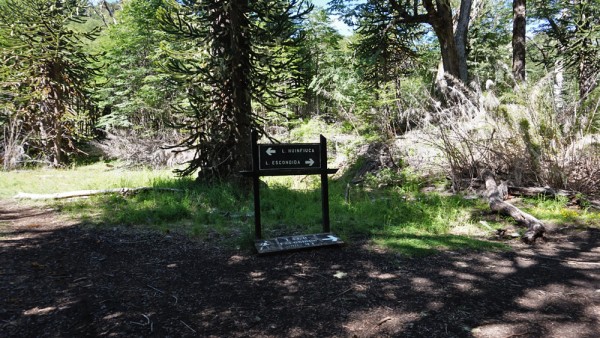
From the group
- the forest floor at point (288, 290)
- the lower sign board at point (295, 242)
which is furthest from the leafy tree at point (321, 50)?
the forest floor at point (288, 290)

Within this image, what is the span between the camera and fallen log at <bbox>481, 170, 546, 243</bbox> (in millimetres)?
5566

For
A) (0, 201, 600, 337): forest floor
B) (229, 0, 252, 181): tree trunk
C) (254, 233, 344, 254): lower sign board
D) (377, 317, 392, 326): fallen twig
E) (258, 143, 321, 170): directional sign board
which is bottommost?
(377, 317, 392, 326): fallen twig

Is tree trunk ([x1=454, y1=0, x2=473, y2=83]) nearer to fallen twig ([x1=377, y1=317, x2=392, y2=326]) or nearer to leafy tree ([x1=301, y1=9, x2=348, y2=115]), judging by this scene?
leafy tree ([x1=301, y1=9, x2=348, y2=115])

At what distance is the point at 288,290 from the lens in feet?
12.3

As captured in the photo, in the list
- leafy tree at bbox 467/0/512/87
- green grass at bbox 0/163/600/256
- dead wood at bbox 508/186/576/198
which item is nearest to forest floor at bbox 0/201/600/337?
green grass at bbox 0/163/600/256

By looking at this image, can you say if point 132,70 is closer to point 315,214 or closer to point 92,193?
point 92,193

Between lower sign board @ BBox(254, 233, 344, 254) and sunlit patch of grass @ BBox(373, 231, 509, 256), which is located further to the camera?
sunlit patch of grass @ BBox(373, 231, 509, 256)

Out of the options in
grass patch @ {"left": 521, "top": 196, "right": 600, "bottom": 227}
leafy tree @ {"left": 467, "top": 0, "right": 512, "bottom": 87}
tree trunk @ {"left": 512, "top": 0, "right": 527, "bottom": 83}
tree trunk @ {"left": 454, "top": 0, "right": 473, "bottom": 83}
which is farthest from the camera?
leafy tree @ {"left": 467, "top": 0, "right": 512, "bottom": 87}

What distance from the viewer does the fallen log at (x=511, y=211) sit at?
557cm

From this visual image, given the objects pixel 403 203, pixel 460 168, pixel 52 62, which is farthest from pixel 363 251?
pixel 52 62

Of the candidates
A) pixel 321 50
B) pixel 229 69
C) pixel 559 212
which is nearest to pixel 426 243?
pixel 559 212

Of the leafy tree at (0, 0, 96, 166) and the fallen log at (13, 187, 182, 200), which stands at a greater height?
the leafy tree at (0, 0, 96, 166)

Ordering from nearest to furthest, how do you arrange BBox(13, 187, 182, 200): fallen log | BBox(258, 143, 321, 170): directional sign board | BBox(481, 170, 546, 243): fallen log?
BBox(258, 143, 321, 170): directional sign board < BBox(481, 170, 546, 243): fallen log < BBox(13, 187, 182, 200): fallen log

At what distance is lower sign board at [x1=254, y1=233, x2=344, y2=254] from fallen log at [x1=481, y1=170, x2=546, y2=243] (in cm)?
298
